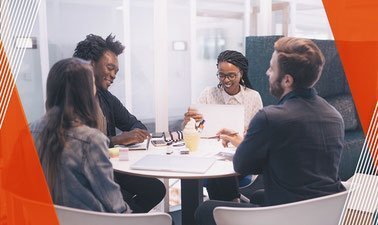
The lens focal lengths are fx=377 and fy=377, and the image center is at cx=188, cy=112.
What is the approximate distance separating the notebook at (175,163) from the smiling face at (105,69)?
766mm

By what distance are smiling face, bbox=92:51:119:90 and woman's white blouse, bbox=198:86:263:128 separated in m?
0.74

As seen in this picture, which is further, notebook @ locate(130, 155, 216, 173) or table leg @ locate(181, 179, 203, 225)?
table leg @ locate(181, 179, 203, 225)

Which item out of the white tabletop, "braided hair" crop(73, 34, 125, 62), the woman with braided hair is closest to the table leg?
the white tabletop

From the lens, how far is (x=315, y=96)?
5.09 ft

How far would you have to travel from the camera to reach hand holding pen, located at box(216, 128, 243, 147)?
2.06 meters

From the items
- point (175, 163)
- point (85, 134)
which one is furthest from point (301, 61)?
point (85, 134)

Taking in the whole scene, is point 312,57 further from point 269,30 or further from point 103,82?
point 269,30

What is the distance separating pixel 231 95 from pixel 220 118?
0.56 m

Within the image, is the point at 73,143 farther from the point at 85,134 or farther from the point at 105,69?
the point at 105,69

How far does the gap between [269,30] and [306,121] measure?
287 centimetres

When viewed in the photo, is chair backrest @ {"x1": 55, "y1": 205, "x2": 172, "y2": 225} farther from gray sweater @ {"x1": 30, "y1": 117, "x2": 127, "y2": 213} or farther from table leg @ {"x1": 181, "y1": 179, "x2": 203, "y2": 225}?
table leg @ {"x1": 181, "y1": 179, "x2": 203, "y2": 225}

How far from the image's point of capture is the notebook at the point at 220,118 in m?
2.25

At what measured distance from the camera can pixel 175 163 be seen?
1.82m

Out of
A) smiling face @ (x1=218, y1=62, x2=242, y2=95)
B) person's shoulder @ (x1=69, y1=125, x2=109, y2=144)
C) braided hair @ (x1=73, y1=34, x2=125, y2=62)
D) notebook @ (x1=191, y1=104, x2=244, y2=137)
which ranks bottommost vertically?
notebook @ (x1=191, y1=104, x2=244, y2=137)
